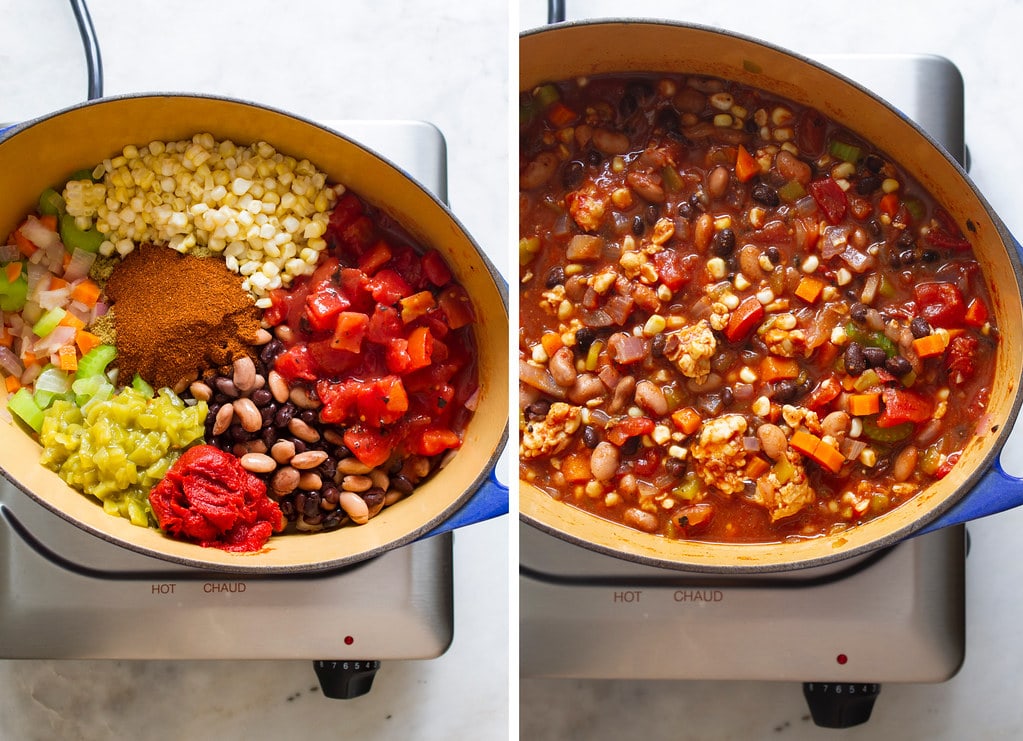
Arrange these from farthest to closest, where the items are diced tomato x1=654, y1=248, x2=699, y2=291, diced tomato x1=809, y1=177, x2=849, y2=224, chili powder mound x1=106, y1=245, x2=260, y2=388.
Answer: chili powder mound x1=106, y1=245, x2=260, y2=388
diced tomato x1=809, y1=177, x2=849, y2=224
diced tomato x1=654, y1=248, x2=699, y2=291

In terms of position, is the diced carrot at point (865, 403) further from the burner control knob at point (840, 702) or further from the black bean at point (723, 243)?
the burner control knob at point (840, 702)

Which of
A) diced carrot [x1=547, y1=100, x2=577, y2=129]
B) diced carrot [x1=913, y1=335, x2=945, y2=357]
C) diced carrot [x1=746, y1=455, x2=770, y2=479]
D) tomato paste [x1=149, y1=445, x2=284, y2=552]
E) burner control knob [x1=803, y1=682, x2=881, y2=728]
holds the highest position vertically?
diced carrot [x1=547, y1=100, x2=577, y2=129]

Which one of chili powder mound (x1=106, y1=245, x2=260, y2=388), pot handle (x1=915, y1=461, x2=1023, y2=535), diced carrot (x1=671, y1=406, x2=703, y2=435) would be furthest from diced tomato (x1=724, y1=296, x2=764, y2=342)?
chili powder mound (x1=106, y1=245, x2=260, y2=388)

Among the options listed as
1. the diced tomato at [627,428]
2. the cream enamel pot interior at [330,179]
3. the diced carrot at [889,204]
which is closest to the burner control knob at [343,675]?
the cream enamel pot interior at [330,179]

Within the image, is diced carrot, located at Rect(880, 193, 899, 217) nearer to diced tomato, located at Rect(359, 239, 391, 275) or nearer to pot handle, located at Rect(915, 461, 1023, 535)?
pot handle, located at Rect(915, 461, 1023, 535)

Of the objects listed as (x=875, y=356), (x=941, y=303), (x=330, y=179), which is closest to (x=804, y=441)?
(x=875, y=356)

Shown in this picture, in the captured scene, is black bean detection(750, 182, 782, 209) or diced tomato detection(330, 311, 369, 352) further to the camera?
diced tomato detection(330, 311, 369, 352)

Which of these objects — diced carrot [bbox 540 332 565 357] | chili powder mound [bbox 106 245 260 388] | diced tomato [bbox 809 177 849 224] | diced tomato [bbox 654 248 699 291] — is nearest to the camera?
diced carrot [bbox 540 332 565 357]
